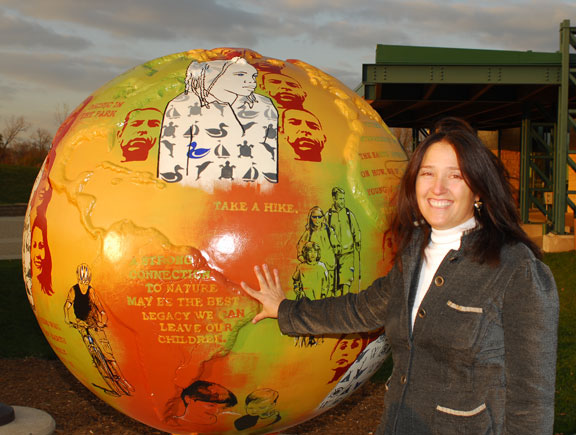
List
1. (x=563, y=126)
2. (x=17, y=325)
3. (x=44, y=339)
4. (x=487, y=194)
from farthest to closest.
A: (x=563, y=126) < (x=17, y=325) < (x=44, y=339) < (x=487, y=194)

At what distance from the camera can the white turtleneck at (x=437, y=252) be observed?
2.23m

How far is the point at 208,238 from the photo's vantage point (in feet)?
8.70

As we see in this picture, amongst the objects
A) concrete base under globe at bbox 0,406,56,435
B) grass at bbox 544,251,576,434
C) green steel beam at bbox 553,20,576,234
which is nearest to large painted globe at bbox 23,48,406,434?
concrete base under globe at bbox 0,406,56,435

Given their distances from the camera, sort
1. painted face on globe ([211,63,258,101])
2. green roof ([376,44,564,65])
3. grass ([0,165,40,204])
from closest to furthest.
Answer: painted face on globe ([211,63,258,101])
green roof ([376,44,564,65])
grass ([0,165,40,204])

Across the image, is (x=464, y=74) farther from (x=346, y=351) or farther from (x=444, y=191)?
(x=444, y=191)

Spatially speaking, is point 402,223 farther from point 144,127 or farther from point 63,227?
point 63,227

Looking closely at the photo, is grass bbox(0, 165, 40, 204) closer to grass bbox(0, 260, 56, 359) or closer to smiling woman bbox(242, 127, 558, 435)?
grass bbox(0, 260, 56, 359)

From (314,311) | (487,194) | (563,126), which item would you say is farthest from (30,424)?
(563,126)

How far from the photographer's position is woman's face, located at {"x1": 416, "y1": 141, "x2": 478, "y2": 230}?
7.18 ft

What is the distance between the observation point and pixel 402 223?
2455mm

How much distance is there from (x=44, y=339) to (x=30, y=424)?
Answer: 2.82m

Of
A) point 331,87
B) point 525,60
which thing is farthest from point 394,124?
point 331,87

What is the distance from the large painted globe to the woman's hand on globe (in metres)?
0.03

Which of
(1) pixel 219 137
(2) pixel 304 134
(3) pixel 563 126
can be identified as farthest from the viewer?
(3) pixel 563 126
